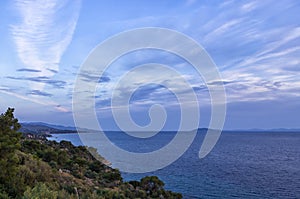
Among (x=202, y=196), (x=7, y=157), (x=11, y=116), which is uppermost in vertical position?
(x=11, y=116)

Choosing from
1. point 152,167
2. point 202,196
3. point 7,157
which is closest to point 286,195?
point 202,196

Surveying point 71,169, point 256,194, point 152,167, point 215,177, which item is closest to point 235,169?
point 215,177

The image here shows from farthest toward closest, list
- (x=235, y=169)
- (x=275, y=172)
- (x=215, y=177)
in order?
(x=235, y=169), (x=275, y=172), (x=215, y=177)

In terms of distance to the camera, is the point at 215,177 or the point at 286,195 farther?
the point at 215,177

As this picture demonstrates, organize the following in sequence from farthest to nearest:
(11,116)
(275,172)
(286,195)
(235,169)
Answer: (235,169)
(275,172)
(286,195)
(11,116)

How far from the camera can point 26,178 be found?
966 centimetres

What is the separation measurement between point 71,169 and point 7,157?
539 inches

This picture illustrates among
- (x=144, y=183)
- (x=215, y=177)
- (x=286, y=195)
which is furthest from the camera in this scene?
(x=215, y=177)

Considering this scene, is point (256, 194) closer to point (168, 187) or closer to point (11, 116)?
point (168, 187)

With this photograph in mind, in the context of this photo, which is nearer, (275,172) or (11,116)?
(11,116)

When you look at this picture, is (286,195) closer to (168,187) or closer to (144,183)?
(168,187)

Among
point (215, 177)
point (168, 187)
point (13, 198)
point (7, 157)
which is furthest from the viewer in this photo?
point (215, 177)

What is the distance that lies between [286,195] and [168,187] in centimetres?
1295

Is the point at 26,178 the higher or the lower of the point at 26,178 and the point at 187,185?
the higher
